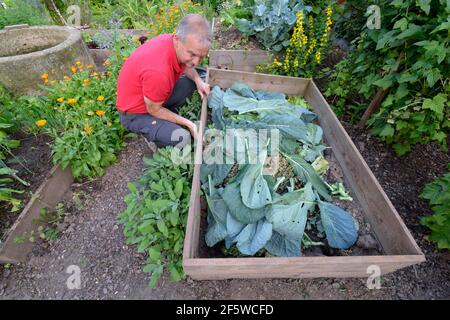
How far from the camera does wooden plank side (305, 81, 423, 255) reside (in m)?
1.59

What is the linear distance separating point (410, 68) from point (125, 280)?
2.78 metres

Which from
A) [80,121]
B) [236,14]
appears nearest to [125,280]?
[80,121]

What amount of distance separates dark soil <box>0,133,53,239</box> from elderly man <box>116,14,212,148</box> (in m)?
0.78

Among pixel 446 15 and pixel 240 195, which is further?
pixel 240 195

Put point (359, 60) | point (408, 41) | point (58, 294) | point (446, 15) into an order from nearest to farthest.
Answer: point (446, 15), point (58, 294), point (408, 41), point (359, 60)

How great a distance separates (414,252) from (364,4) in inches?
95.3

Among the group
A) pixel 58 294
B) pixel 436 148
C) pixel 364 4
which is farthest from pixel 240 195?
pixel 364 4

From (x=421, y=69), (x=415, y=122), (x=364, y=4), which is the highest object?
(x=364, y=4)

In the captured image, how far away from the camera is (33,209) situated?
1.96m

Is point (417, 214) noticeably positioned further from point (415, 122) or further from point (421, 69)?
point (421, 69)

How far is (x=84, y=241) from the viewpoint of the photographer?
2.00m

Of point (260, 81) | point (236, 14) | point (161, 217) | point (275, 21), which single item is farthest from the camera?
point (236, 14)

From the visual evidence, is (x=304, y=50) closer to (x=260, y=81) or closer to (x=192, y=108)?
(x=260, y=81)

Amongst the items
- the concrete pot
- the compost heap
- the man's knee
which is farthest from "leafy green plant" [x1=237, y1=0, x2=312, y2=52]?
the concrete pot
